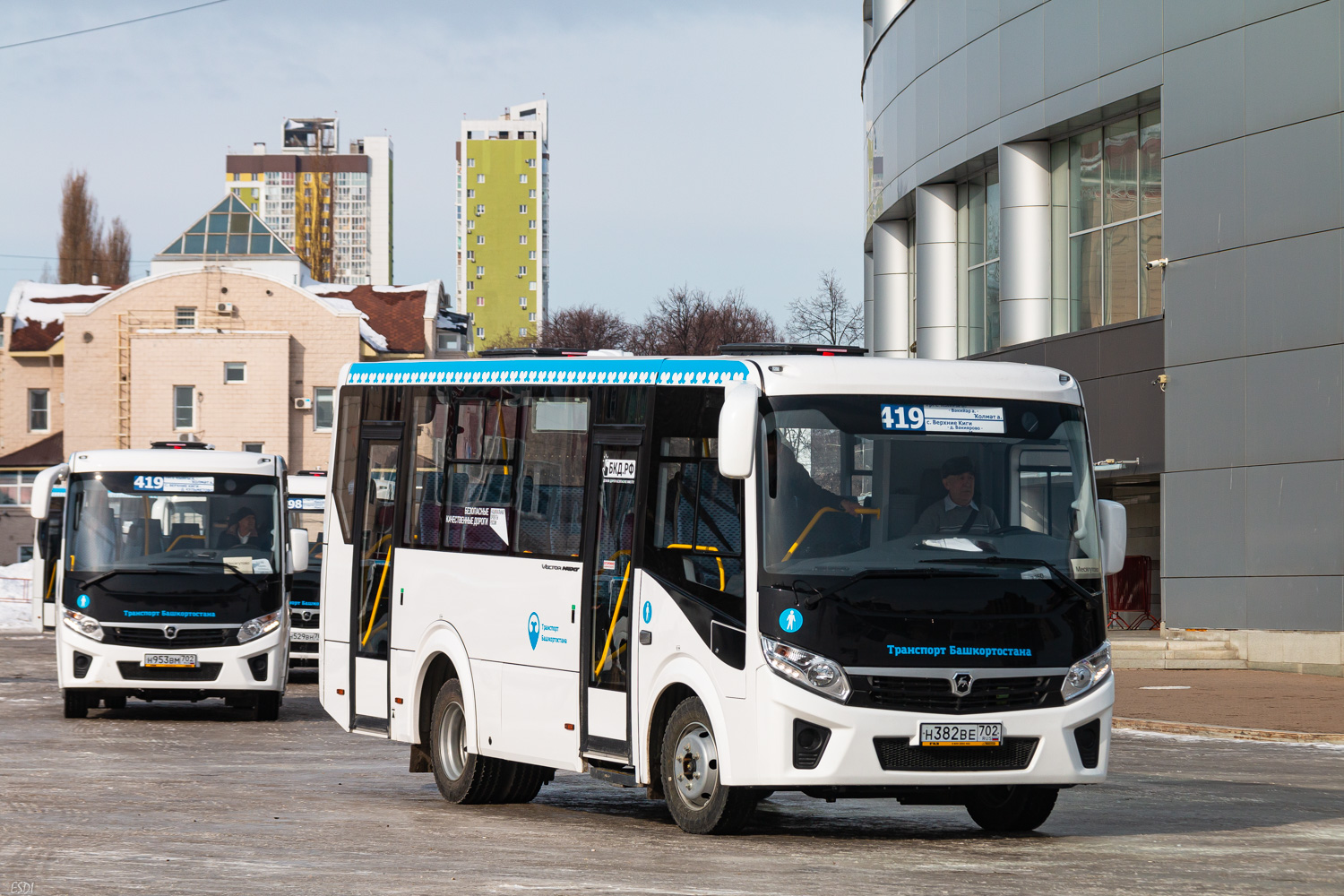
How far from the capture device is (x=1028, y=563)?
1050cm

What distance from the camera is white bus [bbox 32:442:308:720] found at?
66.1 ft

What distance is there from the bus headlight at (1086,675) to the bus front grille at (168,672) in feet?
39.3

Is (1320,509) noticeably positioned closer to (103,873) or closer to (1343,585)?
(1343,585)

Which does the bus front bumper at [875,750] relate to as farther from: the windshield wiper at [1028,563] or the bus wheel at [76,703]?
the bus wheel at [76,703]

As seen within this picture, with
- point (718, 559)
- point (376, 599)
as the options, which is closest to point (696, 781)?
point (718, 559)

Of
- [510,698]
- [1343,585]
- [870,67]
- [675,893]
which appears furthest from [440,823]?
[870,67]

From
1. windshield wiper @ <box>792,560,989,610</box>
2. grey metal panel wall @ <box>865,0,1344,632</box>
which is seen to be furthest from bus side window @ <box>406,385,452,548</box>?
grey metal panel wall @ <box>865,0,1344,632</box>

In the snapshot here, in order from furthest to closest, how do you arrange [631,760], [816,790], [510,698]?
[510,698]
[631,760]
[816,790]

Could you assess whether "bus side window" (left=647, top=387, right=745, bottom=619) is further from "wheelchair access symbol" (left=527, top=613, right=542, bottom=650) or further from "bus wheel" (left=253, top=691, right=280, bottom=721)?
"bus wheel" (left=253, top=691, right=280, bottom=721)

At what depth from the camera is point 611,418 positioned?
1161cm

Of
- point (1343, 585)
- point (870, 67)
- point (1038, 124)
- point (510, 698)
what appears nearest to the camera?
point (510, 698)

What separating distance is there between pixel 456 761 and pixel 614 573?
235 centimetres

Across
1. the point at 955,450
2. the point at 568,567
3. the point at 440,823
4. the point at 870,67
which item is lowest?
the point at 440,823

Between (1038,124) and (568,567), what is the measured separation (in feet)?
79.0
